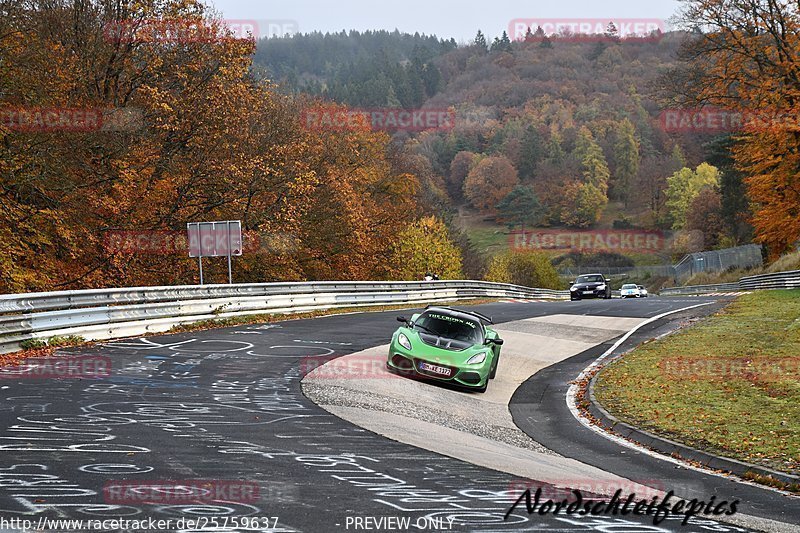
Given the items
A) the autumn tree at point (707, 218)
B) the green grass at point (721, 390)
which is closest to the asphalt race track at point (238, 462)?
the green grass at point (721, 390)

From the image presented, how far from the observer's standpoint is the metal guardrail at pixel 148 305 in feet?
58.6

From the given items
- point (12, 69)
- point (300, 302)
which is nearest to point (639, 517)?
point (300, 302)

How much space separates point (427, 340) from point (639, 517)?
Answer: 10030mm

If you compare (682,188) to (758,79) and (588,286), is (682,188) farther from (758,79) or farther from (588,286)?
(758,79)

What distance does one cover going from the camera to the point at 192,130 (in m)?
37.1

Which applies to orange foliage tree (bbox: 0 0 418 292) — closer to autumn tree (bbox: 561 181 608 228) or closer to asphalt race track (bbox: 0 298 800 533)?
asphalt race track (bbox: 0 298 800 533)

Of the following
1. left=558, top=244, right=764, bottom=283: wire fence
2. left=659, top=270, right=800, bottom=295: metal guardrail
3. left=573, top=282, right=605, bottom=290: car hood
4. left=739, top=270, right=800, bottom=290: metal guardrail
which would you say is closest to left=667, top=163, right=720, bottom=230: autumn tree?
left=558, top=244, right=764, bottom=283: wire fence

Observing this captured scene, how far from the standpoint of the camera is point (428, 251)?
81875 millimetres

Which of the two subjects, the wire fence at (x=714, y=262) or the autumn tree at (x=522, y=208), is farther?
the autumn tree at (x=522, y=208)

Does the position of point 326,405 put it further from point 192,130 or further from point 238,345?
point 192,130

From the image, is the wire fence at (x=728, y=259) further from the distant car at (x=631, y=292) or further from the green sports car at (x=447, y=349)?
the green sports car at (x=447, y=349)

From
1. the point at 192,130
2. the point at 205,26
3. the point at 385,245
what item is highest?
the point at 205,26

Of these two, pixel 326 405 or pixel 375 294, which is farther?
pixel 375 294

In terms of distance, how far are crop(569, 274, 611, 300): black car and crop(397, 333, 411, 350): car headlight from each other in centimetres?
3404
